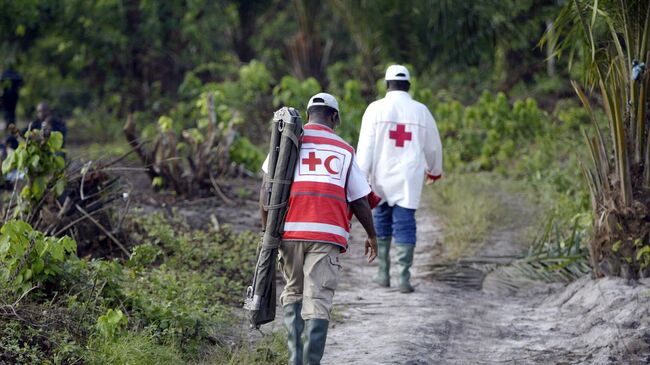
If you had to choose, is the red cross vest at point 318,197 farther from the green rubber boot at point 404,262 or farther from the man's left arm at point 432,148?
the man's left arm at point 432,148

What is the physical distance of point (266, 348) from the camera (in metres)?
6.02

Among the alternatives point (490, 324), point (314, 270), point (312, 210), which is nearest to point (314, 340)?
point (314, 270)

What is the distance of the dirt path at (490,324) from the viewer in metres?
6.39

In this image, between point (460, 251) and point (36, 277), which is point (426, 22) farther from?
point (36, 277)

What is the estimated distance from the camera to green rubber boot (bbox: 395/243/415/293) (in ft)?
26.2

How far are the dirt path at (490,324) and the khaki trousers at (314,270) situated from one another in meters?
0.74

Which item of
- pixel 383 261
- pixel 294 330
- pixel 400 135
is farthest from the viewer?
pixel 383 261

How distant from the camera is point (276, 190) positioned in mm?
5441

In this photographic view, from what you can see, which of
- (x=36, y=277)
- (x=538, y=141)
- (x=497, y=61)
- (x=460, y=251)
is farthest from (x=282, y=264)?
(x=497, y=61)

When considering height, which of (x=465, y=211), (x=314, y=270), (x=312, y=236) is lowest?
(x=465, y=211)

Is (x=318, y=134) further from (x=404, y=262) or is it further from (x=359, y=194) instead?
(x=404, y=262)

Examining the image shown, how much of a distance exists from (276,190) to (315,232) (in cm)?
32

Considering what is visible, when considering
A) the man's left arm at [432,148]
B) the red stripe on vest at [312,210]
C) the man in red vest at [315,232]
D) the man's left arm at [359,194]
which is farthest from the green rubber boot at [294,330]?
the man's left arm at [432,148]

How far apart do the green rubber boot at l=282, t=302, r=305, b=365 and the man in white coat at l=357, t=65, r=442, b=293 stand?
8.22 ft
